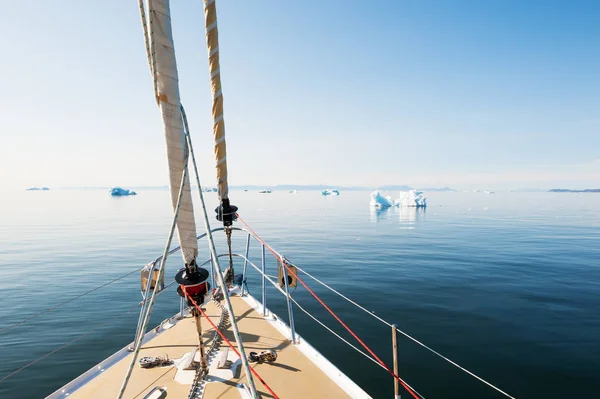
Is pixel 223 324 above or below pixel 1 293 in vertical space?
above

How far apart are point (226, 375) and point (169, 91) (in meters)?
4.36

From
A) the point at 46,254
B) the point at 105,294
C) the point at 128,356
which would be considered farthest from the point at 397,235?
the point at 46,254

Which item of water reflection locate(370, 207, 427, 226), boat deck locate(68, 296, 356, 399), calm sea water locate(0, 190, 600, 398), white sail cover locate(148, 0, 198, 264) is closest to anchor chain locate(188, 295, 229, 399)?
boat deck locate(68, 296, 356, 399)

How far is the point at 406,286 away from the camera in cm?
1357

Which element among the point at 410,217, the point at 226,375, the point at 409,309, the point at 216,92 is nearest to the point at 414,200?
the point at 410,217

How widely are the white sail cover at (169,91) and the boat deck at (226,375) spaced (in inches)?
105

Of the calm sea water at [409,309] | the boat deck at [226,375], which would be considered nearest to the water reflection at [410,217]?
the calm sea water at [409,309]

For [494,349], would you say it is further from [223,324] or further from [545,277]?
[545,277]

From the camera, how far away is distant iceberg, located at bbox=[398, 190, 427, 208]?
2469 inches

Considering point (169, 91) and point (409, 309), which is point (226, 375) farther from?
point (409, 309)

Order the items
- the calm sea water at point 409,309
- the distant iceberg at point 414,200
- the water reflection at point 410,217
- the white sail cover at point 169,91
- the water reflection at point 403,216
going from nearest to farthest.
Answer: the white sail cover at point 169,91
the calm sea water at point 409,309
the water reflection at point 410,217
the water reflection at point 403,216
the distant iceberg at point 414,200

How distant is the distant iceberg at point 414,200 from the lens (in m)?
62.7

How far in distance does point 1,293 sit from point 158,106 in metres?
17.3

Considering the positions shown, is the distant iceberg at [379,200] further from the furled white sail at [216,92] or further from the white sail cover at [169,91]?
the white sail cover at [169,91]
